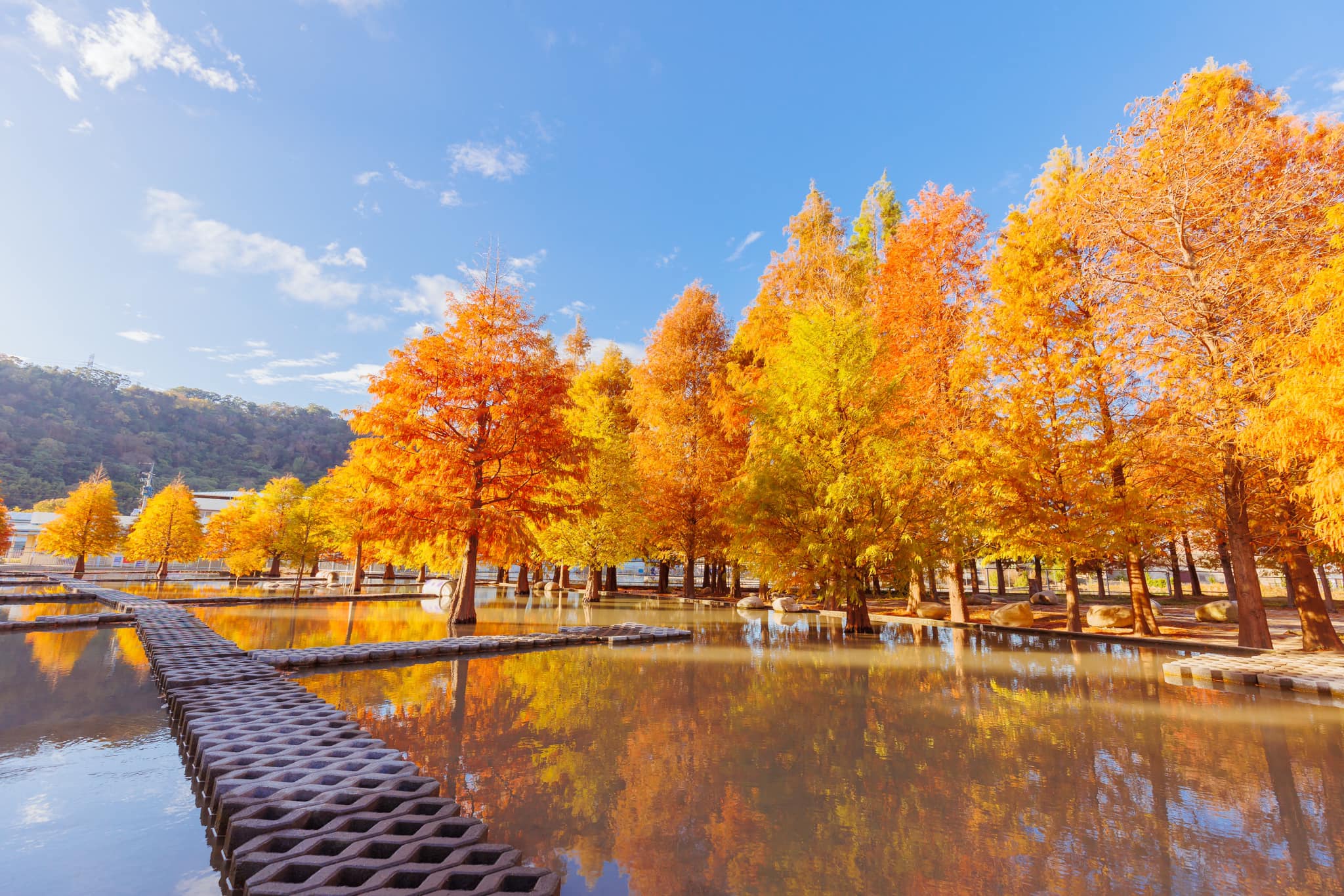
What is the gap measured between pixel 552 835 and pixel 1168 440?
15.4m

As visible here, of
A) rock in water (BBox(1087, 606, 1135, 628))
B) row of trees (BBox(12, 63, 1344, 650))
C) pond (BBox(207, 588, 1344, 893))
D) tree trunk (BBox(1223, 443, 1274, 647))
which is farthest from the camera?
rock in water (BBox(1087, 606, 1135, 628))

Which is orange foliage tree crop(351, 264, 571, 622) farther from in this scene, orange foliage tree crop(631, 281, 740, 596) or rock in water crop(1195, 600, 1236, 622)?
rock in water crop(1195, 600, 1236, 622)

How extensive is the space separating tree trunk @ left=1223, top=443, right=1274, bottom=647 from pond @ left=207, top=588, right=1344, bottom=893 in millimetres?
5117

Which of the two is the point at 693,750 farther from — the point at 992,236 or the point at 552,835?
the point at 992,236

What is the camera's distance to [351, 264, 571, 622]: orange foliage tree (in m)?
16.5

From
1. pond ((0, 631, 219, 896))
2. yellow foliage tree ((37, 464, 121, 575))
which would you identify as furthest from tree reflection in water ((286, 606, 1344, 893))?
yellow foliage tree ((37, 464, 121, 575))

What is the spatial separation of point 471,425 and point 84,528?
36.4 metres

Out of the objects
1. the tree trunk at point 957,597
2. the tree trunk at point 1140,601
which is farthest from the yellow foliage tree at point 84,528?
the tree trunk at point 1140,601

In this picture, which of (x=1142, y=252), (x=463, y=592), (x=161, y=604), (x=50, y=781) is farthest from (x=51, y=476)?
(x=1142, y=252)

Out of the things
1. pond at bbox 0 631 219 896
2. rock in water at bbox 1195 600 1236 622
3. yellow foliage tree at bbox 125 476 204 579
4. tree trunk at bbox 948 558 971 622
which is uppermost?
yellow foliage tree at bbox 125 476 204 579

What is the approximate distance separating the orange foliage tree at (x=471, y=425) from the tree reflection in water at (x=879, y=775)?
24.5ft

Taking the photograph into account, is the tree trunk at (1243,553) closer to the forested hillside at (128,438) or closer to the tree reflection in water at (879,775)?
the tree reflection in water at (879,775)

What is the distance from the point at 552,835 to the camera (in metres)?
3.88

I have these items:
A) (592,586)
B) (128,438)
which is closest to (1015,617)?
(592,586)
